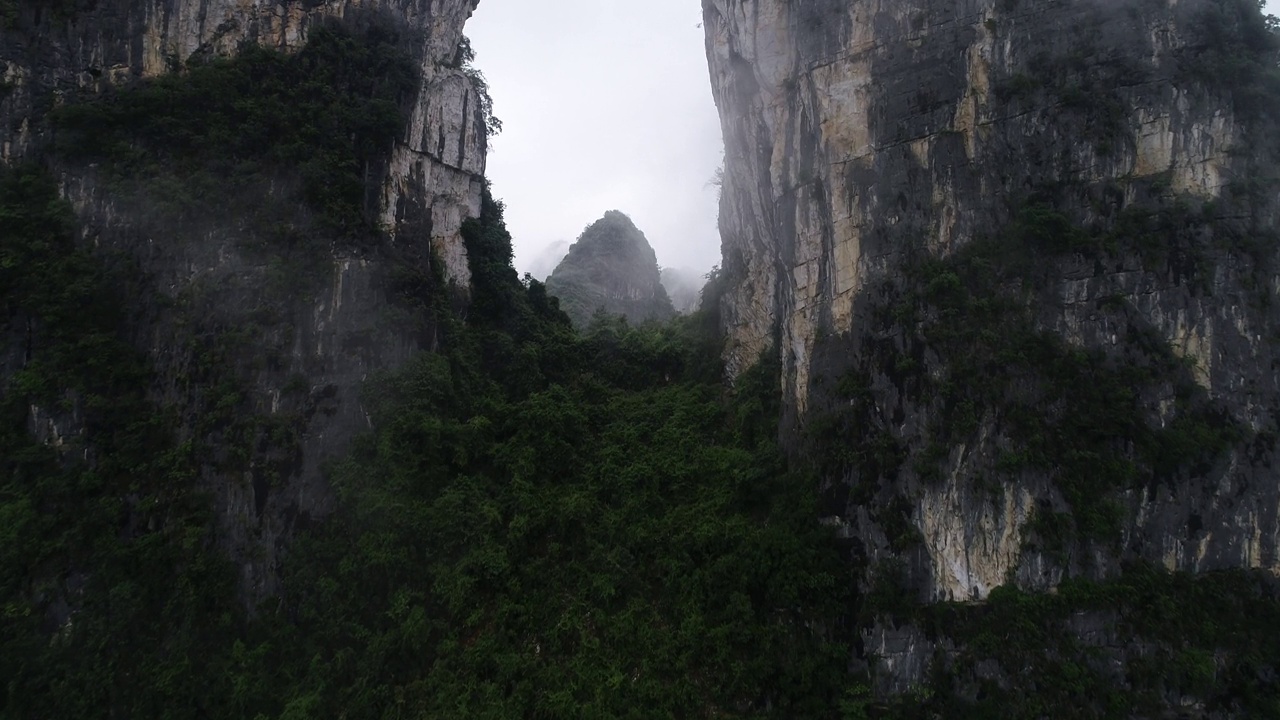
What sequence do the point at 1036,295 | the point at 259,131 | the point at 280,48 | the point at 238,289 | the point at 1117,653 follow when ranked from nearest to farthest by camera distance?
the point at 1117,653 → the point at 1036,295 → the point at 238,289 → the point at 259,131 → the point at 280,48

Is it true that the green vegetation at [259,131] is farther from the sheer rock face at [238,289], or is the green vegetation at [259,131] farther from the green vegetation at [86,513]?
the green vegetation at [86,513]

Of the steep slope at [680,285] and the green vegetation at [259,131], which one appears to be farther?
the steep slope at [680,285]

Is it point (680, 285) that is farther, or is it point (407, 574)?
point (680, 285)

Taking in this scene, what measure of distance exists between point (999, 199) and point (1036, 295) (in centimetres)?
215

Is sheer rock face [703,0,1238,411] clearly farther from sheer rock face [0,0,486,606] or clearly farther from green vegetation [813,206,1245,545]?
sheer rock face [0,0,486,606]

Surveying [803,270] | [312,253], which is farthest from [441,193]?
[803,270]

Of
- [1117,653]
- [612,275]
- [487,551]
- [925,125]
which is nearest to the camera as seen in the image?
[1117,653]

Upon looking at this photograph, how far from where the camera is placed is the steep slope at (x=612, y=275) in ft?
108

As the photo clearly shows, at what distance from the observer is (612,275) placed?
35.1 m

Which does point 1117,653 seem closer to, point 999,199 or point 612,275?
point 999,199

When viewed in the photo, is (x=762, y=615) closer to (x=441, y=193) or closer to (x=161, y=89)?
(x=441, y=193)

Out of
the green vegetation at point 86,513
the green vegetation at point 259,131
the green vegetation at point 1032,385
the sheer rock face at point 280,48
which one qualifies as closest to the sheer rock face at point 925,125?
the green vegetation at point 1032,385

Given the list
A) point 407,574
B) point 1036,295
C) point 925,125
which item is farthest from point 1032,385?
point 407,574

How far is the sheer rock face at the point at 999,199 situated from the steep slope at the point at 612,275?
16.9 m
